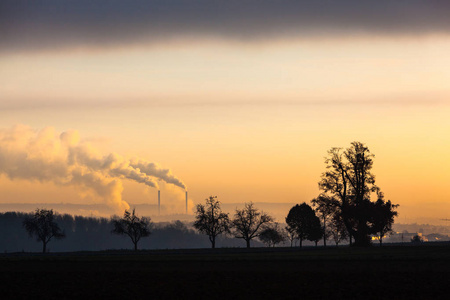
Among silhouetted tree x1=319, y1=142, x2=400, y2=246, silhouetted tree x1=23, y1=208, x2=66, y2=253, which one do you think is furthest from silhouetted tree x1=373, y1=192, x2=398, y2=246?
silhouetted tree x1=23, y1=208, x2=66, y2=253

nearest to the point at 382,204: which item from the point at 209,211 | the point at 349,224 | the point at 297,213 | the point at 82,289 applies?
the point at 349,224

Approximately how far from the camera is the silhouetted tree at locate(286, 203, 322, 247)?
5305 inches

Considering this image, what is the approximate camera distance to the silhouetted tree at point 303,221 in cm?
13475

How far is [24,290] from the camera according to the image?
43031 millimetres

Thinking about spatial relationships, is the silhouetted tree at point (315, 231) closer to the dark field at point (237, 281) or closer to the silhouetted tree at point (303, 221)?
the silhouetted tree at point (303, 221)

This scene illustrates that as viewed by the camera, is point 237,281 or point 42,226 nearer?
point 237,281

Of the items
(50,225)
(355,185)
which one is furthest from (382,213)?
(50,225)

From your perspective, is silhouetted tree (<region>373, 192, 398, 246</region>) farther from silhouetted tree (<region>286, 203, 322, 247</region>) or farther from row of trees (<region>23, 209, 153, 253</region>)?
row of trees (<region>23, 209, 153, 253</region>)

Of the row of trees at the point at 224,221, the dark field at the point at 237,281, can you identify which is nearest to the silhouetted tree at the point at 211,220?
the row of trees at the point at 224,221

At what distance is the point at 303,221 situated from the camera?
135 meters

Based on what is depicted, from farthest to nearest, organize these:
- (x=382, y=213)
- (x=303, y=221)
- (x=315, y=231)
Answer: (x=303, y=221), (x=315, y=231), (x=382, y=213)

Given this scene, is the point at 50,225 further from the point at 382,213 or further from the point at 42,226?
the point at 382,213

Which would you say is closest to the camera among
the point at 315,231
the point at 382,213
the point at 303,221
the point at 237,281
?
the point at 237,281

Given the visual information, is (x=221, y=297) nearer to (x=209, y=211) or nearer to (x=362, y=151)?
(x=362, y=151)
